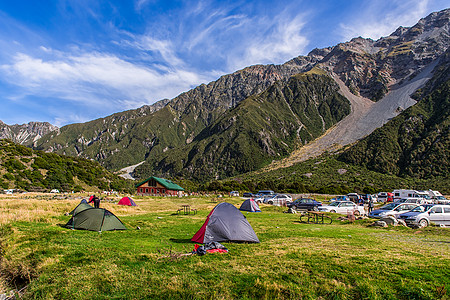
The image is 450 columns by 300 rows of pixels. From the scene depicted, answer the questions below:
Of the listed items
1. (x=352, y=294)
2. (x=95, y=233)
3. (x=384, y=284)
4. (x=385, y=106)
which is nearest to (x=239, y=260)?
(x=352, y=294)

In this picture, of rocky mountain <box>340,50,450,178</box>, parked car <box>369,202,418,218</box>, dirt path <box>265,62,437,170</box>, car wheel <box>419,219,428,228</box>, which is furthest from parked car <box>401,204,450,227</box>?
dirt path <box>265,62,437,170</box>

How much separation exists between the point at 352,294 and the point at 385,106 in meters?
210

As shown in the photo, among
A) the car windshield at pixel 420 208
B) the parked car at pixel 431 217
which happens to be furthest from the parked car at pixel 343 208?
the parked car at pixel 431 217

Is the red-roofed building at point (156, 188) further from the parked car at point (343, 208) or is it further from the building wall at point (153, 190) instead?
the parked car at point (343, 208)

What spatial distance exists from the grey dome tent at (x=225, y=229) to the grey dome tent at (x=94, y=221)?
214 inches

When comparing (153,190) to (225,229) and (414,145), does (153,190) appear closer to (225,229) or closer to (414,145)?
(225,229)

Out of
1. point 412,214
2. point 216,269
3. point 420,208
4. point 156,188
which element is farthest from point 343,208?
point 156,188

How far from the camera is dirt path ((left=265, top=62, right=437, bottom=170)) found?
147m

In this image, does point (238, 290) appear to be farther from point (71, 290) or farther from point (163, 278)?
point (71, 290)

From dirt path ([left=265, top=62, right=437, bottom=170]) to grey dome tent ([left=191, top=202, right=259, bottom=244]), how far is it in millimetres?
126807

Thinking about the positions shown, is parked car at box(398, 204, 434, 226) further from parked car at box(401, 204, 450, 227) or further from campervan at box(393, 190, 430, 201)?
campervan at box(393, 190, 430, 201)

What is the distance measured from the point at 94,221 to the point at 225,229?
24.7ft

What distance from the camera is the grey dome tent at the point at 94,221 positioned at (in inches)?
528

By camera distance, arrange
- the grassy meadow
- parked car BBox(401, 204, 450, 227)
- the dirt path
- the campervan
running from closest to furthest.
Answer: the grassy meadow < parked car BBox(401, 204, 450, 227) < the campervan < the dirt path
